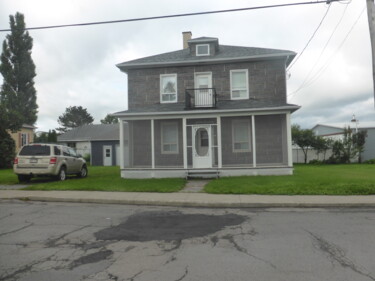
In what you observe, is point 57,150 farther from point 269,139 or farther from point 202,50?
point 269,139

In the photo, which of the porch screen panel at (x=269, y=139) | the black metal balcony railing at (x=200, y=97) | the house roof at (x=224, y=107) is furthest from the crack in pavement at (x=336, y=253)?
the black metal balcony railing at (x=200, y=97)

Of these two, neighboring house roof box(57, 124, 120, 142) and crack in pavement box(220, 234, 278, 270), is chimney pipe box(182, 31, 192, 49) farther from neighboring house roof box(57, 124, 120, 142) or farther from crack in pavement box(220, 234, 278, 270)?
crack in pavement box(220, 234, 278, 270)

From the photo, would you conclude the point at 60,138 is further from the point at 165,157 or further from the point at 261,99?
the point at 261,99

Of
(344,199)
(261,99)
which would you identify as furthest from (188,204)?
(261,99)

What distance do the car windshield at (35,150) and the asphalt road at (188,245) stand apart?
6125mm

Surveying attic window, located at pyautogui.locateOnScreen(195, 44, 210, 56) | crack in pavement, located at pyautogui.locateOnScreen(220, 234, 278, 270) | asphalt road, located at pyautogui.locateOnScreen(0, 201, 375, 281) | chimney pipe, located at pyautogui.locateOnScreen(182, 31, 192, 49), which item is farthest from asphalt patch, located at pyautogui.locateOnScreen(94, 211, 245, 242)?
chimney pipe, located at pyautogui.locateOnScreen(182, 31, 192, 49)

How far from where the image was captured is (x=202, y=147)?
17.2 meters

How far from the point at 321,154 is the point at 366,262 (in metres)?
24.2

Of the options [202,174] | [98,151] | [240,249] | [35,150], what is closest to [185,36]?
[202,174]

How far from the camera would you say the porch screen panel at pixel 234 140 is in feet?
56.7

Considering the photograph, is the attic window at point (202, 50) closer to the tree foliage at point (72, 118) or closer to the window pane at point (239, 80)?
the window pane at point (239, 80)

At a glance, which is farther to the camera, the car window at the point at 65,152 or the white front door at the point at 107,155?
the white front door at the point at 107,155

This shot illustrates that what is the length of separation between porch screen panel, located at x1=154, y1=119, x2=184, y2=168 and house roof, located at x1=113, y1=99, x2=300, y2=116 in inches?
34.1

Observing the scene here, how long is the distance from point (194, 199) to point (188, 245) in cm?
457
